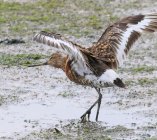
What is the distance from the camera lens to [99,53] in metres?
8.87

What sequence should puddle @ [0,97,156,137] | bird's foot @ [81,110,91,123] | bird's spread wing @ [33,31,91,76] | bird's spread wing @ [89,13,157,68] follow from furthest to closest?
bird's spread wing @ [89,13,157,68] < bird's foot @ [81,110,91,123] < puddle @ [0,97,156,137] < bird's spread wing @ [33,31,91,76]

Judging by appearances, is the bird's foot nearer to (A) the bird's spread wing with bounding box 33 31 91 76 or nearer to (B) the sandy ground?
(B) the sandy ground

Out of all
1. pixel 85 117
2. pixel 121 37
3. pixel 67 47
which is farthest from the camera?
pixel 121 37

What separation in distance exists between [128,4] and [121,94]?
6.05 meters

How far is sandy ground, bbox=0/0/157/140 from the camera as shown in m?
8.23

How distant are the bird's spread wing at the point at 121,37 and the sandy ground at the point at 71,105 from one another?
2.46 ft

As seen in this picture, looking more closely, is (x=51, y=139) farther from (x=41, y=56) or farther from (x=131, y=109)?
(x=41, y=56)

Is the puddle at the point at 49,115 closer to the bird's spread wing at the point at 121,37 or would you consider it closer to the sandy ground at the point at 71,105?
the sandy ground at the point at 71,105

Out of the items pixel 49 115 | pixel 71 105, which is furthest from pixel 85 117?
pixel 71 105

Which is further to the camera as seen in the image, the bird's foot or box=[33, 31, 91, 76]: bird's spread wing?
the bird's foot

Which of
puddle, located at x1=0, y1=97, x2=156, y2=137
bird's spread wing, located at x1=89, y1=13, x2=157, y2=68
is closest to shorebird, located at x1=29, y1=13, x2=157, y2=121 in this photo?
bird's spread wing, located at x1=89, y1=13, x2=157, y2=68

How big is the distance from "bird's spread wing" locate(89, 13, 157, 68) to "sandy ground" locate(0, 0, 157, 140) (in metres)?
0.75

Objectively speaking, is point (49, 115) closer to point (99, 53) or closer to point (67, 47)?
point (99, 53)

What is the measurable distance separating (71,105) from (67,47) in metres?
1.72
